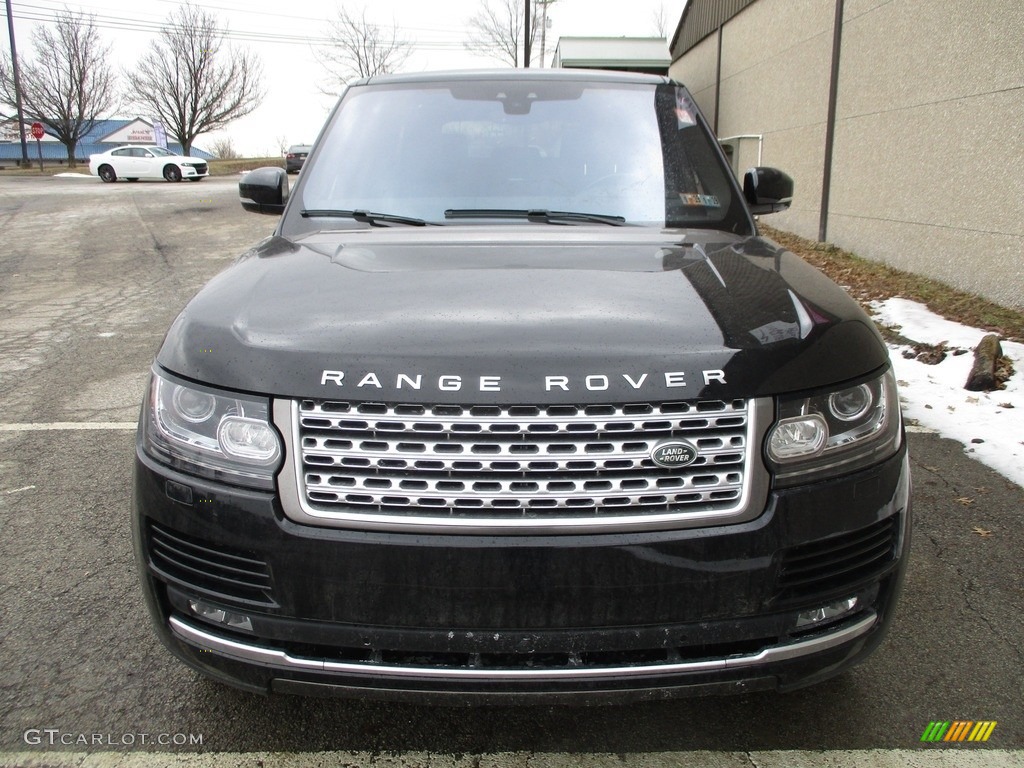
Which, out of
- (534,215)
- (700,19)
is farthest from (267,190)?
(700,19)

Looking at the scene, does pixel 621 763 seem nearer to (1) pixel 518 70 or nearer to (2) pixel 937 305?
(1) pixel 518 70

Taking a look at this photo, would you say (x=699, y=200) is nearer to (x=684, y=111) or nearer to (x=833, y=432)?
(x=684, y=111)

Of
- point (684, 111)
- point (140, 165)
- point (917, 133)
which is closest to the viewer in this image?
point (684, 111)

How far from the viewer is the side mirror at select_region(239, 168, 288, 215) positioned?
3.51 meters

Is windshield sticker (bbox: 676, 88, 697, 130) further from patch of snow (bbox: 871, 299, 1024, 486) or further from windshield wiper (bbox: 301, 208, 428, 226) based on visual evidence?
patch of snow (bbox: 871, 299, 1024, 486)

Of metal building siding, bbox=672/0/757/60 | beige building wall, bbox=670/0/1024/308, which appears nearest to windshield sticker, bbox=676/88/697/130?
beige building wall, bbox=670/0/1024/308

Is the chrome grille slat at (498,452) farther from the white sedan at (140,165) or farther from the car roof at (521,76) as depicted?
the white sedan at (140,165)

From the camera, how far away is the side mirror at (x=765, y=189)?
3475mm

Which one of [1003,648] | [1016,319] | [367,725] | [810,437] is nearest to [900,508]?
[810,437]

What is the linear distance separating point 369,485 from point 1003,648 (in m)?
2.21

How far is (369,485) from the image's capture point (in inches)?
68.1

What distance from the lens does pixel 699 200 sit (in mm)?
3021

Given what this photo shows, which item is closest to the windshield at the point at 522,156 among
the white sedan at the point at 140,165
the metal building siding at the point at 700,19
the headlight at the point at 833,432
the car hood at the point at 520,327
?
the car hood at the point at 520,327

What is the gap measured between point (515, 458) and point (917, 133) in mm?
8844
